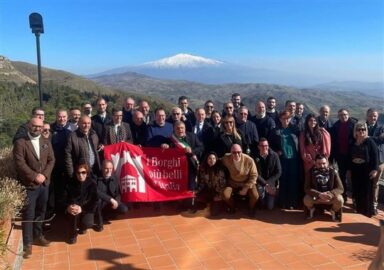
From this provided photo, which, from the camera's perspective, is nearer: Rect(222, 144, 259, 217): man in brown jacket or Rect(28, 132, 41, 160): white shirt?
Rect(28, 132, 41, 160): white shirt

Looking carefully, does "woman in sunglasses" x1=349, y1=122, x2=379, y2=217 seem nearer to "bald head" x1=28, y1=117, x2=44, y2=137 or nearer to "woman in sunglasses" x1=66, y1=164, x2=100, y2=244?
"woman in sunglasses" x1=66, y1=164, x2=100, y2=244

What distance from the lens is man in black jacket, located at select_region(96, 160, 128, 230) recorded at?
5.81 meters

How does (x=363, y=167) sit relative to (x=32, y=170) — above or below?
below

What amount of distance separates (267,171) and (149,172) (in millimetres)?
2044

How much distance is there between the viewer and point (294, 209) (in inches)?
265

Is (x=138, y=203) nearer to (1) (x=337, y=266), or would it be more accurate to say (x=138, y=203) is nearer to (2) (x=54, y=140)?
(2) (x=54, y=140)

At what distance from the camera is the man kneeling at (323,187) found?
19.8 ft

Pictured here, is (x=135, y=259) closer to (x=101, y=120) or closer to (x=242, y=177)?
(x=242, y=177)

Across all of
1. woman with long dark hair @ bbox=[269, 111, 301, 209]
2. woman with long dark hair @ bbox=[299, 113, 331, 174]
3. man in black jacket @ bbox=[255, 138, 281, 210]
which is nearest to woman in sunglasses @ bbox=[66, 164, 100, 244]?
man in black jacket @ bbox=[255, 138, 281, 210]

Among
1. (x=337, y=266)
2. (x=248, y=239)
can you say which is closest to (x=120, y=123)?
(x=248, y=239)

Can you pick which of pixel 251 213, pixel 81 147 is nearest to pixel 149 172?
pixel 81 147

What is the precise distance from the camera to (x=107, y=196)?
5836mm

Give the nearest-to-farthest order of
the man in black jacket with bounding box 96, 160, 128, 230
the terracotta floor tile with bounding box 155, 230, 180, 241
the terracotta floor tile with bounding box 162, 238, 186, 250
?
the terracotta floor tile with bounding box 162, 238, 186, 250, the terracotta floor tile with bounding box 155, 230, 180, 241, the man in black jacket with bounding box 96, 160, 128, 230

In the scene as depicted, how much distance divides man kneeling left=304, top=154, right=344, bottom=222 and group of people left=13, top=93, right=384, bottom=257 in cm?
2
